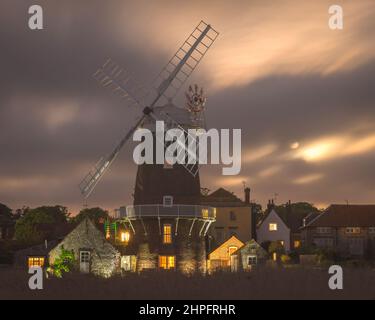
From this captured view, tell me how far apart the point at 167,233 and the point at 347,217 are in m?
32.8

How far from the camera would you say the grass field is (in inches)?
955

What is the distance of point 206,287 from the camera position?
24.7 meters

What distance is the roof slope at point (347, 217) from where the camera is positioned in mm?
81812

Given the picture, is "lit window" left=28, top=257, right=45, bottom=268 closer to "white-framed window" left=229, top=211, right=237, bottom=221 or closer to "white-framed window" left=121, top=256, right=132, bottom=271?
"white-framed window" left=121, top=256, right=132, bottom=271

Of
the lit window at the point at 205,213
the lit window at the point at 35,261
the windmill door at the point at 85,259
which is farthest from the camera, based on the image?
the lit window at the point at 35,261

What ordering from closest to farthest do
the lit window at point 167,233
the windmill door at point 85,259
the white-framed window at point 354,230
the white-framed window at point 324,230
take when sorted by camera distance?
the windmill door at point 85,259
the lit window at point 167,233
the white-framed window at point 354,230
the white-framed window at point 324,230

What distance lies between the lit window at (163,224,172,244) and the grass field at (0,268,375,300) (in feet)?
98.3

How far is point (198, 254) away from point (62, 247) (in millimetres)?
11501

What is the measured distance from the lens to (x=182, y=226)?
186 ft

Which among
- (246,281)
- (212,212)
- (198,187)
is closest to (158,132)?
(198,187)

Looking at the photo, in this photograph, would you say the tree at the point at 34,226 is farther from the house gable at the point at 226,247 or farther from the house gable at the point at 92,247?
the house gable at the point at 92,247

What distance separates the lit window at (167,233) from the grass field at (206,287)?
2996 centimetres

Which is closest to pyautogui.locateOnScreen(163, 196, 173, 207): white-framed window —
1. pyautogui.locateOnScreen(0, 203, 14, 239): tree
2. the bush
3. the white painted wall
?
the bush

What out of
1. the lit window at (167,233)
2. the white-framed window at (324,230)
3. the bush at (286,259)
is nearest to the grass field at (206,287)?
the lit window at (167,233)
